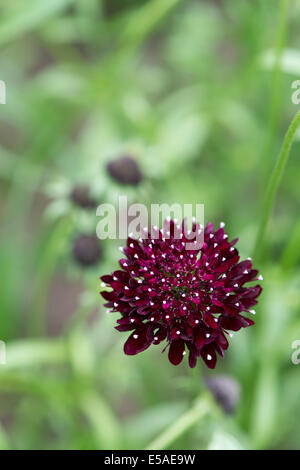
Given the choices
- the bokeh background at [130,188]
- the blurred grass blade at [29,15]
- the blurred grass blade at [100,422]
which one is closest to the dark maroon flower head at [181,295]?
the bokeh background at [130,188]

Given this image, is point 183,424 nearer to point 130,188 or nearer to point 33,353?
point 33,353

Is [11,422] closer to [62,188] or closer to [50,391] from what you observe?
[50,391]

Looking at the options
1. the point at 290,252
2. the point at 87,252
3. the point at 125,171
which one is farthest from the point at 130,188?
the point at 290,252

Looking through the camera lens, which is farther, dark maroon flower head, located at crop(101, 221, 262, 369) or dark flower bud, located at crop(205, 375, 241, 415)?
dark flower bud, located at crop(205, 375, 241, 415)

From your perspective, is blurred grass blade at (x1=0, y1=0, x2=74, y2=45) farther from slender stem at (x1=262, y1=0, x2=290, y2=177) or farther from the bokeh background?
slender stem at (x1=262, y1=0, x2=290, y2=177)

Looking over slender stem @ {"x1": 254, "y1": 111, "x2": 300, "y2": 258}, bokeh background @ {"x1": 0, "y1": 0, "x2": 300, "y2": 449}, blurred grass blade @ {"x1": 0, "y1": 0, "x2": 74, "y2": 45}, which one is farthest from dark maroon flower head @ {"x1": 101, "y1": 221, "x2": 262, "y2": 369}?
blurred grass blade @ {"x1": 0, "y1": 0, "x2": 74, "y2": 45}

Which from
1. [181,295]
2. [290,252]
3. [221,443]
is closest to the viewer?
[181,295]
